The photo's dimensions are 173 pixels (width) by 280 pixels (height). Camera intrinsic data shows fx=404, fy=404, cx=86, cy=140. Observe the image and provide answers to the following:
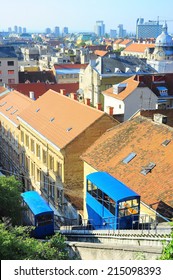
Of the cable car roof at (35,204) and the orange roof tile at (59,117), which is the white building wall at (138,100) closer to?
the orange roof tile at (59,117)

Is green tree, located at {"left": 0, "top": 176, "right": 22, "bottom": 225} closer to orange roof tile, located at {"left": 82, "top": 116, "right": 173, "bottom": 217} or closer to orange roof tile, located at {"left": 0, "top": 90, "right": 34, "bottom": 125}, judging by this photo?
orange roof tile, located at {"left": 82, "top": 116, "right": 173, "bottom": 217}

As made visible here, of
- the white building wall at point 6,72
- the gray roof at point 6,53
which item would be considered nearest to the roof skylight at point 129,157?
the white building wall at point 6,72

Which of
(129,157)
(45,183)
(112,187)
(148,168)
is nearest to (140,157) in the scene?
(129,157)

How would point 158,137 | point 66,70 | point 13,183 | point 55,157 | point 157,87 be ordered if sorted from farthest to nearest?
point 66,70
point 157,87
point 55,157
point 158,137
point 13,183

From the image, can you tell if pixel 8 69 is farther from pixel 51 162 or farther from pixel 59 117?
pixel 51 162

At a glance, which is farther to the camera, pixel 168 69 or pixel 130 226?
pixel 168 69

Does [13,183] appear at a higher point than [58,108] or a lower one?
lower

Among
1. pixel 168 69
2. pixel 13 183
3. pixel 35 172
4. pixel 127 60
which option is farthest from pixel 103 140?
pixel 168 69
